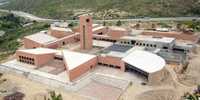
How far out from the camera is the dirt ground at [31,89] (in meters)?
47.5

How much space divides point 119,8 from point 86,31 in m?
61.3

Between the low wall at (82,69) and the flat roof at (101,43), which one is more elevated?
the flat roof at (101,43)

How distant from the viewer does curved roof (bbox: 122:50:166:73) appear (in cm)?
5161

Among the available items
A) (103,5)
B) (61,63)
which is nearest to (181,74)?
(61,63)

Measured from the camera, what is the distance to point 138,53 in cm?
5834

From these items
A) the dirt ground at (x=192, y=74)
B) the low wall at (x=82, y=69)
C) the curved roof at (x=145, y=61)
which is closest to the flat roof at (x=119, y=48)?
the curved roof at (x=145, y=61)

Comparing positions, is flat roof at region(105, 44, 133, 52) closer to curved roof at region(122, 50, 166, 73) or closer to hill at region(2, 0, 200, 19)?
curved roof at region(122, 50, 166, 73)

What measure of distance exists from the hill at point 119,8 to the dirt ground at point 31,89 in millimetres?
66709

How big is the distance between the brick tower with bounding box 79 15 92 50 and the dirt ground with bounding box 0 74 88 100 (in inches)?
717

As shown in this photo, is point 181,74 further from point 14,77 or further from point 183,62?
point 14,77

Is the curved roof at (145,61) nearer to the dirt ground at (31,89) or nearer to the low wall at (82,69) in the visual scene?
the low wall at (82,69)

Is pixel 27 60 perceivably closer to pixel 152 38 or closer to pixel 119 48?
pixel 119 48

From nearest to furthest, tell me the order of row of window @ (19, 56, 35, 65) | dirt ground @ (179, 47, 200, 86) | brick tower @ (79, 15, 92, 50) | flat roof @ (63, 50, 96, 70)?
1. dirt ground @ (179, 47, 200, 86)
2. flat roof @ (63, 50, 96, 70)
3. row of window @ (19, 56, 35, 65)
4. brick tower @ (79, 15, 92, 50)

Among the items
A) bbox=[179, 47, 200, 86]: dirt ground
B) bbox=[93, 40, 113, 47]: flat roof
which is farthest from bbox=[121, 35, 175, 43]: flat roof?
bbox=[179, 47, 200, 86]: dirt ground
